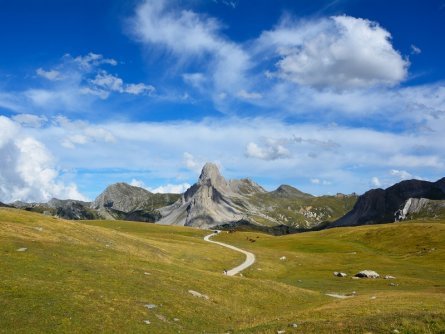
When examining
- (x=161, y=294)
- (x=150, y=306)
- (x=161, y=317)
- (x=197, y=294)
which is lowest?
(x=161, y=317)

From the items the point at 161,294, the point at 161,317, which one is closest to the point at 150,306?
the point at 161,317

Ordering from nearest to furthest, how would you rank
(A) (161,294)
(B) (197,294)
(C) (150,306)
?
1. (C) (150,306)
2. (A) (161,294)
3. (B) (197,294)

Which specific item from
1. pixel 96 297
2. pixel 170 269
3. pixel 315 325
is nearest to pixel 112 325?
pixel 96 297

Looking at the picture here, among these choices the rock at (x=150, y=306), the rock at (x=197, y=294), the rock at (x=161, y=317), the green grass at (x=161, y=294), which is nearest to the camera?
the green grass at (x=161, y=294)

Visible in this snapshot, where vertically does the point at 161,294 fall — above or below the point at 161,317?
above

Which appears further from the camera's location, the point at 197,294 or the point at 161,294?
the point at 197,294

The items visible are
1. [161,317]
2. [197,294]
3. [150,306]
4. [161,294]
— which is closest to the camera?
[161,317]

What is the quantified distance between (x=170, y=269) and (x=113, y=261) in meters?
8.08

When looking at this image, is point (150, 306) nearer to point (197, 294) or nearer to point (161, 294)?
point (161, 294)

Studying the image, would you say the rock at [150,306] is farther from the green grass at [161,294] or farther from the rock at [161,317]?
the rock at [161,317]

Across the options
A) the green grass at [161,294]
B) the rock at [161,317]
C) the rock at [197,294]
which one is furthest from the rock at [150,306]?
the rock at [197,294]

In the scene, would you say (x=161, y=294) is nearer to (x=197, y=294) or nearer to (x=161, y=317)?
(x=197, y=294)

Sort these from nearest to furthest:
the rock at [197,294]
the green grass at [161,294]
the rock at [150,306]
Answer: the green grass at [161,294] → the rock at [150,306] → the rock at [197,294]

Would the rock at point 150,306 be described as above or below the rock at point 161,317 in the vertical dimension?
above
